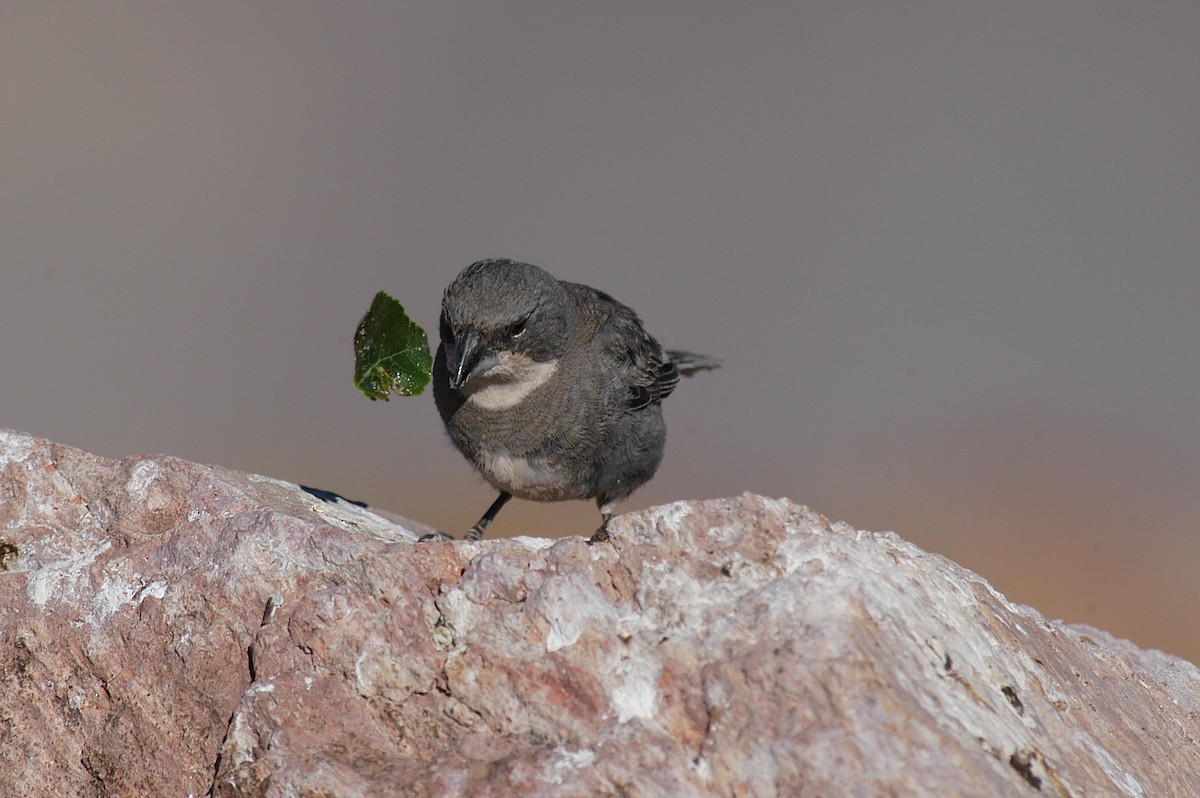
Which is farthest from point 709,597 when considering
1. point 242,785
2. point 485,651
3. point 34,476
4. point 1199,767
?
point 34,476

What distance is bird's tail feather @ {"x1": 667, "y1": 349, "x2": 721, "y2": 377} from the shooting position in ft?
24.8

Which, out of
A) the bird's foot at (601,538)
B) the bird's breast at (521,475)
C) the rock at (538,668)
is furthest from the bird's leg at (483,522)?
the bird's foot at (601,538)

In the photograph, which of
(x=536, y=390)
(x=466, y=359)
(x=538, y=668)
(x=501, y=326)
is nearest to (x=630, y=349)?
(x=536, y=390)

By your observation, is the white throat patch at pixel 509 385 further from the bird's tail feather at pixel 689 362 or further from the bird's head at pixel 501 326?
the bird's tail feather at pixel 689 362

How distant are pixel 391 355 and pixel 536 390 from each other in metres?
0.75

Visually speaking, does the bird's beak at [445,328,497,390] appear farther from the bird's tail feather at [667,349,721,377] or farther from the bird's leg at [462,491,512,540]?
the bird's tail feather at [667,349,721,377]

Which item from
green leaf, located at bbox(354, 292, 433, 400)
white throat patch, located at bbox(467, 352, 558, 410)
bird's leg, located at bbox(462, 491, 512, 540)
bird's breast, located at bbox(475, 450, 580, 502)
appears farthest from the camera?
bird's leg, located at bbox(462, 491, 512, 540)

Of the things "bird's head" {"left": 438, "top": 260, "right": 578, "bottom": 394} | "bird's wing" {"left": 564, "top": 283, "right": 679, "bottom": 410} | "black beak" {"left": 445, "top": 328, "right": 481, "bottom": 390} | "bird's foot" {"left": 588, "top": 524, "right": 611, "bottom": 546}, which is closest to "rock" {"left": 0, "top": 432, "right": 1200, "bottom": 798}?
"bird's foot" {"left": 588, "top": 524, "right": 611, "bottom": 546}

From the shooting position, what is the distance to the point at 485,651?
3402mm

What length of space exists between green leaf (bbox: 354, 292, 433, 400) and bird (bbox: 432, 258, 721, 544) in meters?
0.14

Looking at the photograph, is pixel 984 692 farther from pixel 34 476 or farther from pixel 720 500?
pixel 34 476

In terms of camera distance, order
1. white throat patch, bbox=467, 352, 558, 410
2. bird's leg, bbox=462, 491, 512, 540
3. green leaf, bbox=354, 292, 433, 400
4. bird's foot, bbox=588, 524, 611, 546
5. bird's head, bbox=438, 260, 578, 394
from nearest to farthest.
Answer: bird's foot, bbox=588, 524, 611, 546, bird's head, bbox=438, 260, 578, 394, green leaf, bbox=354, 292, 433, 400, white throat patch, bbox=467, 352, 558, 410, bird's leg, bbox=462, 491, 512, 540

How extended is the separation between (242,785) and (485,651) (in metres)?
0.81

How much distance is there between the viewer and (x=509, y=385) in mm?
5777
